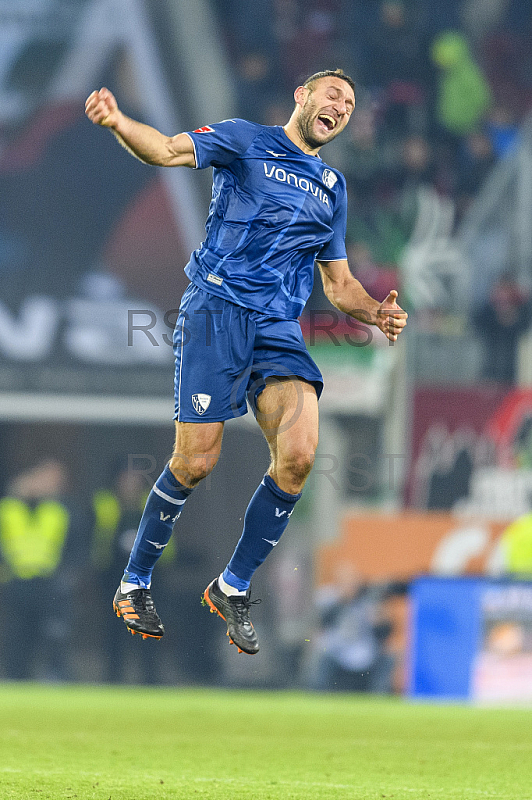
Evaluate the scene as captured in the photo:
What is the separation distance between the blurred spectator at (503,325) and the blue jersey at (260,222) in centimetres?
864

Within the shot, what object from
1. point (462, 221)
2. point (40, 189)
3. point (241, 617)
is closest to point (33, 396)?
point (40, 189)

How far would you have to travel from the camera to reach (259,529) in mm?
5352

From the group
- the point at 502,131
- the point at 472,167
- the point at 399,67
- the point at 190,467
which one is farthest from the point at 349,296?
the point at 399,67

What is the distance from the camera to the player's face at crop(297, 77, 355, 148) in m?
5.20

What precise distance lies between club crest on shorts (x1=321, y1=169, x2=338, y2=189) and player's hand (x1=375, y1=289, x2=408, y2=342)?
0.61 m

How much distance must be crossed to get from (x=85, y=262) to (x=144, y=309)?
0.92 meters

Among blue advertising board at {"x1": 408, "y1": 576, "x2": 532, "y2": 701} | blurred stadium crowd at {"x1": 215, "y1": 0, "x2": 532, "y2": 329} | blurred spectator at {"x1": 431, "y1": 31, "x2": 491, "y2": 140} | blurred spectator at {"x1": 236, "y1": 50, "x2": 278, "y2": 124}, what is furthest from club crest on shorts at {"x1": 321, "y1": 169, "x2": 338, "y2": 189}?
blurred spectator at {"x1": 431, "y1": 31, "x2": 491, "y2": 140}

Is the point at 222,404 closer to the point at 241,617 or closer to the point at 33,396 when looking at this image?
the point at 241,617

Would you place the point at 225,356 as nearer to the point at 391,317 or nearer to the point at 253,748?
the point at 391,317

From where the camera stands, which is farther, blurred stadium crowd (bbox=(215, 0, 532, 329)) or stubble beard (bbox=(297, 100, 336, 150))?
blurred stadium crowd (bbox=(215, 0, 532, 329))

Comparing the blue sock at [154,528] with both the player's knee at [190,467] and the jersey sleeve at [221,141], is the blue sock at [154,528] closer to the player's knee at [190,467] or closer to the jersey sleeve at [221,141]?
the player's knee at [190,467]

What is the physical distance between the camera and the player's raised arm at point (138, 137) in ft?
14.6

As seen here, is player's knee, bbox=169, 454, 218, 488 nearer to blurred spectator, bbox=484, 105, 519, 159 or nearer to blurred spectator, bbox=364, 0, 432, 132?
blurred spectator, bbox=484, 105, 519, 159

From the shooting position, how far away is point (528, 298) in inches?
551
